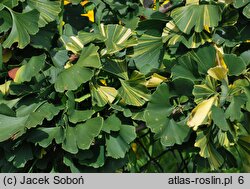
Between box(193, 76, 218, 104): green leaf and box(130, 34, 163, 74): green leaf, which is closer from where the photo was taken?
box(193, 76, 218, 104): green leaf

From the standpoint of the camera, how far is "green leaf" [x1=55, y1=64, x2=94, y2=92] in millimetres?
1518

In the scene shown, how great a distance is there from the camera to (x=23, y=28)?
157cm

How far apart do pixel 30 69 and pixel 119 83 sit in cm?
30

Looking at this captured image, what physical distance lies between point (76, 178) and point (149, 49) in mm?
468

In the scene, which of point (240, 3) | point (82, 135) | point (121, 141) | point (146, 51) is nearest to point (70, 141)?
point (82, 135)

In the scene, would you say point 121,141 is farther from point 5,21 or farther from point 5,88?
point 5,21

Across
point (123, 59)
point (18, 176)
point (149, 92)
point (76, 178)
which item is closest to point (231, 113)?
point (149, 92)

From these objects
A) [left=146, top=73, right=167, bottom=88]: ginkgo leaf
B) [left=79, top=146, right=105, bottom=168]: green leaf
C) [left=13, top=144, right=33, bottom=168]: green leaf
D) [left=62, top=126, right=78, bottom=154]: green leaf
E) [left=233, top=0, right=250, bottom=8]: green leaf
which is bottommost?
[left=79, top=146, right=105, bottom=168]: green leaf

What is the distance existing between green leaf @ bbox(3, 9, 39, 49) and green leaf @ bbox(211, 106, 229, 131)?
57 centimetres

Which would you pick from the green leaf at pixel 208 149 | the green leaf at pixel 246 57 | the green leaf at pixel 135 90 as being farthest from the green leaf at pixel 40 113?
the green leaf at pixel 246 57

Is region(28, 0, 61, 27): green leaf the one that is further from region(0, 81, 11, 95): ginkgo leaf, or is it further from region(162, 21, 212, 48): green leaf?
region(162, 21, 212, 48): green leaf

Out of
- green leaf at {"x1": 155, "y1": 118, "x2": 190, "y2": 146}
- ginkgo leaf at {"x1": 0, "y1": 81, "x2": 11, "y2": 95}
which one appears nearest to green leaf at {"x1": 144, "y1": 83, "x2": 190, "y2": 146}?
green leaf at {"x1": 155, "y1": 118, "x2": 190, "y2": 146}

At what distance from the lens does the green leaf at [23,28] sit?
156cm

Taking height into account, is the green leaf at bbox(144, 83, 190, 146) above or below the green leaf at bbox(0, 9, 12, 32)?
below
